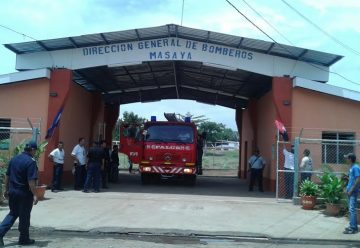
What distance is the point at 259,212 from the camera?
13695 millimetres

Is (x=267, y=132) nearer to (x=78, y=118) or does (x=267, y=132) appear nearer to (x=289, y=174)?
(x=289, y=174)

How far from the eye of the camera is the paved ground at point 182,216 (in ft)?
35.4

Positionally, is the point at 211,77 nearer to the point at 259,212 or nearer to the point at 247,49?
the point at 247,49

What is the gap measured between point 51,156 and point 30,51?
4.37 meters

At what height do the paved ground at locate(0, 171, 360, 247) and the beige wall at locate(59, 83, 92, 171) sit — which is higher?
the beige wall at locate(59, 83, 92, 171)

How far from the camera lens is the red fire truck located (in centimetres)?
2008

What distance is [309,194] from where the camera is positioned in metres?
Result: 14.4

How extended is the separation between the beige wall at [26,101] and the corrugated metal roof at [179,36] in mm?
1332

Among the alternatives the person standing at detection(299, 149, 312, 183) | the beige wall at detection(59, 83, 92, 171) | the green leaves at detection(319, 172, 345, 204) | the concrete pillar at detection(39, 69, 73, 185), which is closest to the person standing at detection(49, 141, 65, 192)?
the concrete pillar at detection(39, 69, 73, 185)

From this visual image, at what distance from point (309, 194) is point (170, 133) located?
7549 mm

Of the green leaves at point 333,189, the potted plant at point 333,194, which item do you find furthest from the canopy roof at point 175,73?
the potted plant at point 333,194

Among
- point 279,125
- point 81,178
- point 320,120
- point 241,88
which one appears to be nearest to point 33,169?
point 81,178

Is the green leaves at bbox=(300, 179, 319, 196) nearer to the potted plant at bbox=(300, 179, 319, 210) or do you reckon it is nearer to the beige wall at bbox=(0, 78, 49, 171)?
the potted plant at bbox=(300, 179, 319, 210)

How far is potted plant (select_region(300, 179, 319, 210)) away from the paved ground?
10.2 inches
